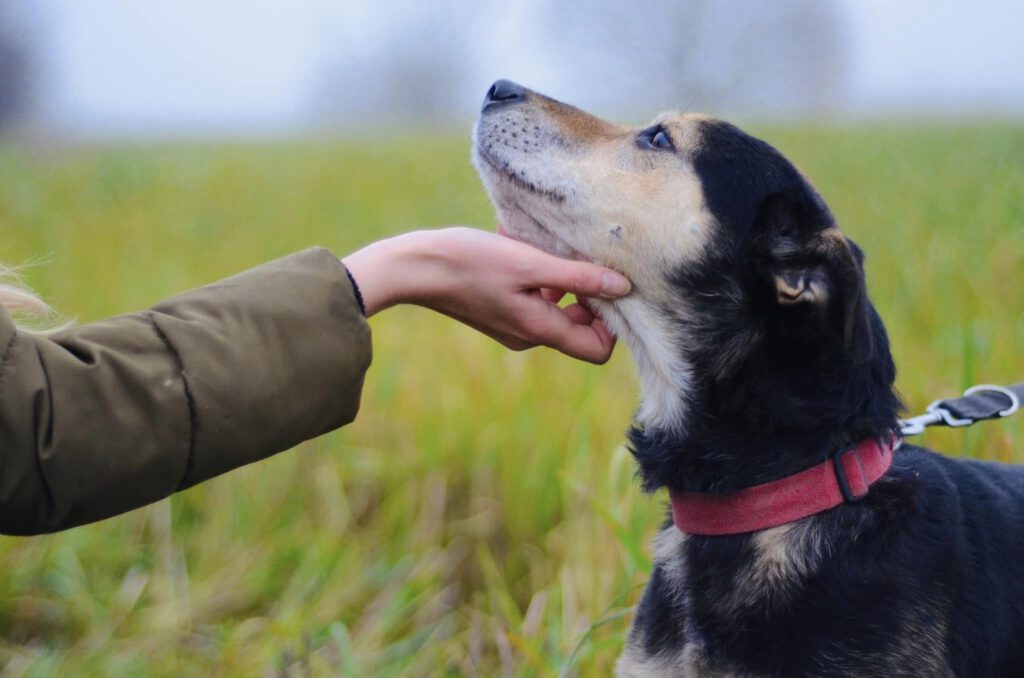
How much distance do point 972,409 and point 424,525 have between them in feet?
6.35

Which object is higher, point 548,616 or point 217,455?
point 217,455

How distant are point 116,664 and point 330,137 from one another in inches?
838

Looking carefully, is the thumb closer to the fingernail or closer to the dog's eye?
the fingernail

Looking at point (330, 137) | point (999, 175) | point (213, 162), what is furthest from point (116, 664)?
point (330, 137)

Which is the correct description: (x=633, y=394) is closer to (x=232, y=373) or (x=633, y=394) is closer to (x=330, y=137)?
(x=232, y=373)

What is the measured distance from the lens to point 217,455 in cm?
172

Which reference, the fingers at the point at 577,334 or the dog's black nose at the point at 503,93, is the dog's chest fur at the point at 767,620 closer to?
the fingers at the point at 577,334

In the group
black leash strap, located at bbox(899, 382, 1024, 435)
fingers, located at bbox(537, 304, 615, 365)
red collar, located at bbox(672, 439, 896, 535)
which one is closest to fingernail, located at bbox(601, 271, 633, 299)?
fingers, located at bbox(537, 304, 615, 365)

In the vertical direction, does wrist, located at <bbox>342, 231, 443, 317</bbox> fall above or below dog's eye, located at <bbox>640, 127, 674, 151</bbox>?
below

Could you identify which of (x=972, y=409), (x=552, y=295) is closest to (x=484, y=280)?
(x=552, y=295)

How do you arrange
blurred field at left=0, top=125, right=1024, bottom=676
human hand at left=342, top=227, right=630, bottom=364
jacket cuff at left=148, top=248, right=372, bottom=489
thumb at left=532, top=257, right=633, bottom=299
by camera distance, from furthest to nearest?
blurred field at left=0, top=125, right=1024, bottom=676 < thumb at left=532, top=257, right=633, bottom=299 < human hand at left=342, top=227, right=630, bottom=364 < jacket cuff at left=148, top=248, right=372, bottom=489

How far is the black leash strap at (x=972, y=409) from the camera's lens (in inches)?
96.7

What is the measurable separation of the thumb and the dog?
6cm

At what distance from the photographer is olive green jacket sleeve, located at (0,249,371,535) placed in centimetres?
155
